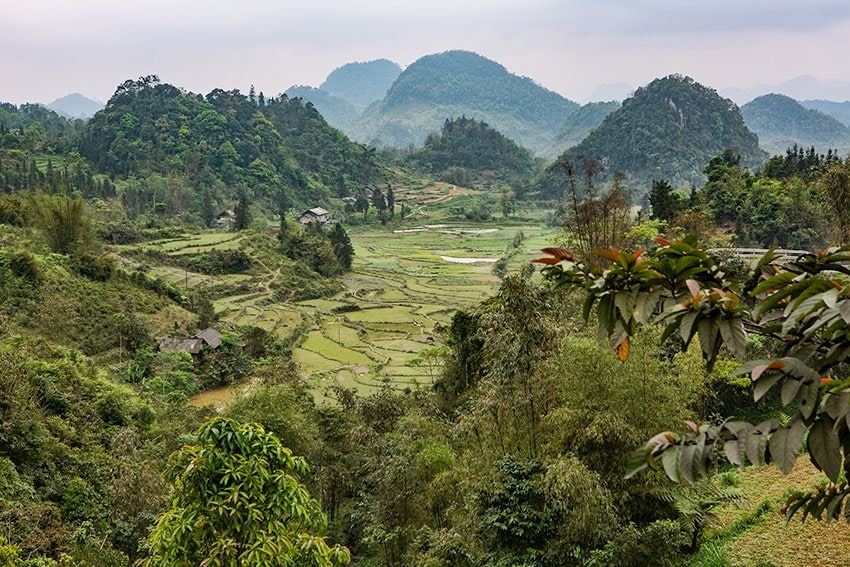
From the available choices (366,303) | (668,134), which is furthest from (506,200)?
(366,303)

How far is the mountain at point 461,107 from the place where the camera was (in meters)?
157

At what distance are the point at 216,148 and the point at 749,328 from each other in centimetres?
5998

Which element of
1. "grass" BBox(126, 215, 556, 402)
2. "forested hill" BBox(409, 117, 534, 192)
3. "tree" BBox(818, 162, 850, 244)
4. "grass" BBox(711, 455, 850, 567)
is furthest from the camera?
"forested hill" BBox(409, 117, 534, 192)

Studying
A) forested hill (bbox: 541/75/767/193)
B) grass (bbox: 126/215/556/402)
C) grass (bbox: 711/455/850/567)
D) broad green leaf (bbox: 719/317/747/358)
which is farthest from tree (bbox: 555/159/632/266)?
forested hill (bbox: 541/75/767/193)

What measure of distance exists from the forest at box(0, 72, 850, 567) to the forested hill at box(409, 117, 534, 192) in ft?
160

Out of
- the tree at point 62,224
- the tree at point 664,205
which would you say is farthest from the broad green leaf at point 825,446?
the tree at point 62,224

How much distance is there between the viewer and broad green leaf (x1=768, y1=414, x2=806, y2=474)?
3.50 ft

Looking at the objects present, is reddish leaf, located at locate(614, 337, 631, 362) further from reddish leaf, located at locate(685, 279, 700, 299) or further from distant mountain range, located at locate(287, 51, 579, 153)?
distant mountain range, located at locate(287, 51, 579, 153)

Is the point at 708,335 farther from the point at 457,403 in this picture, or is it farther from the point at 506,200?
the point at 506,200

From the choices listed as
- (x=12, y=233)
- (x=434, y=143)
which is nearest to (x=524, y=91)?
(x=434, y=143)

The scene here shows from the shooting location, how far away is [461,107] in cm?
17275

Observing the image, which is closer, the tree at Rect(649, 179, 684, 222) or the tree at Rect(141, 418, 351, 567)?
the tree at Rect(141, 418, 351, 567)

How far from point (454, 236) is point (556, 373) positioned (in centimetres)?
4212

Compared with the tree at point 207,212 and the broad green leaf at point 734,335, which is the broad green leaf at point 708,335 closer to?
the broad green leaf at point 734,335
